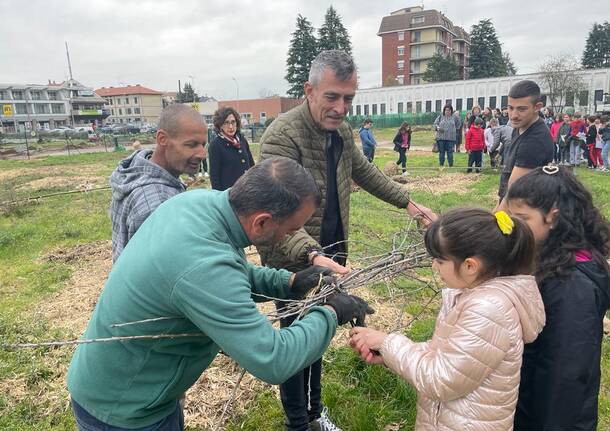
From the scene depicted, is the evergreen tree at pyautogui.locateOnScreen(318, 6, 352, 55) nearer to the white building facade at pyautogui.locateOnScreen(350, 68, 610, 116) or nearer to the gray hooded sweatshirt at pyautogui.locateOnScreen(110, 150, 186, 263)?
the white building facade at pyautogui.locateOnScreen(350, 68, 610, 116)

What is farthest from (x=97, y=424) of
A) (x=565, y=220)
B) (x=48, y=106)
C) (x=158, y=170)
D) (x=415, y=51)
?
(x=48, y=106)

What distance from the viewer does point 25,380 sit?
388 cm

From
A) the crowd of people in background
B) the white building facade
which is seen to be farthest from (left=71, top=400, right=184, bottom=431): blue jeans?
the white building facade

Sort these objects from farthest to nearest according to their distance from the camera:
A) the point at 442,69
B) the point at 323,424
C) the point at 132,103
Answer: the point at 132,103 < the point at 442,69 < the point at 323,424

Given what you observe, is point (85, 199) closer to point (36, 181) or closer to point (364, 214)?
point (36, 181)

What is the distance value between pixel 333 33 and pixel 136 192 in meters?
58.6

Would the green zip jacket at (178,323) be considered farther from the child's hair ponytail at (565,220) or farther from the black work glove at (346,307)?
the child's hair ponytail at (565,220)

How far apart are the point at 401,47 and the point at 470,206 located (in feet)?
254

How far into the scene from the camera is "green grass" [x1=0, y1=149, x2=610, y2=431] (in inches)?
129

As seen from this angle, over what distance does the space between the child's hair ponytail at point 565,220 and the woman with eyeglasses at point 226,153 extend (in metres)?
4.67

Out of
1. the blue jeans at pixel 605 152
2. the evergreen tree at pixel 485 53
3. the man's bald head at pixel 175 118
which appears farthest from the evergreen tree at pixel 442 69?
the man's bald head at pixel 175 118

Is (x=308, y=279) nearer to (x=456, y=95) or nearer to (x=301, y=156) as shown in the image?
(x=301, y=156)

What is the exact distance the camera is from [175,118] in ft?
8.84

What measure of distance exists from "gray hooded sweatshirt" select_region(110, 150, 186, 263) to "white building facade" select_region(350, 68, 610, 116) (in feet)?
153
